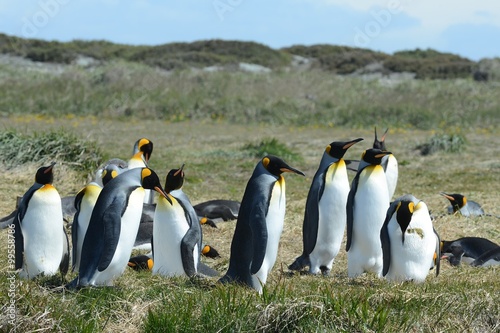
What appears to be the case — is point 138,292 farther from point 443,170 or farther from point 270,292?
point 443,170

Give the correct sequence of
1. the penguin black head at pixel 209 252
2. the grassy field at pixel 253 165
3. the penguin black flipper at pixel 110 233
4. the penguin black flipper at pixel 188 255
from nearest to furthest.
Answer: the grassy field at pixel 253 165 → the penguin black flipper at pixel 110 233 → the penguin black flipper at pixel 188 255 → the penguin black head at pixel 209 252

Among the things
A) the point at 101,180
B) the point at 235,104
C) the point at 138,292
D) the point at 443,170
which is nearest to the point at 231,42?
the point at 235,104

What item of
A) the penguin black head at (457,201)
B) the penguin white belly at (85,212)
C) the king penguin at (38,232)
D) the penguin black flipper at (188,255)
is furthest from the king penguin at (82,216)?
the penguin black head at (457,201)

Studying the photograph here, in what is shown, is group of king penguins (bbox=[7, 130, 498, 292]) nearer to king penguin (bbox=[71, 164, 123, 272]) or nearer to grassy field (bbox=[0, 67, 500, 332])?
king penguin (bbox=[71, 164, 123, 272])

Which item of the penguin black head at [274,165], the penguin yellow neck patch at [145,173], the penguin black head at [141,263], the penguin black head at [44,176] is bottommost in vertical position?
the penguin black head at [141,263]

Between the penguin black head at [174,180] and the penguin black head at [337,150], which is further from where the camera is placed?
the penguin black head at [337,150]

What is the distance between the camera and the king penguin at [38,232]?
577cm

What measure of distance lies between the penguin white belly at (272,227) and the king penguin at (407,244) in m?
0.85

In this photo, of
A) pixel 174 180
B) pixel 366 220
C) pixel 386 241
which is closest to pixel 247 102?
pixel 174 180

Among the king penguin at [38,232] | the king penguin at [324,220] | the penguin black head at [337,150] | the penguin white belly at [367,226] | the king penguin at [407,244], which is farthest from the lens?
the penguin black head at [337,150]

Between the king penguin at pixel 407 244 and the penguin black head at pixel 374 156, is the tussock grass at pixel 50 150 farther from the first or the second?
the king penguin at pixel 407 244

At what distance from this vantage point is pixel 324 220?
21.1ft

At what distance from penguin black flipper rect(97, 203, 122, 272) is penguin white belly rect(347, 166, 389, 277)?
77.6 inches

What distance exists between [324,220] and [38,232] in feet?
7.22
